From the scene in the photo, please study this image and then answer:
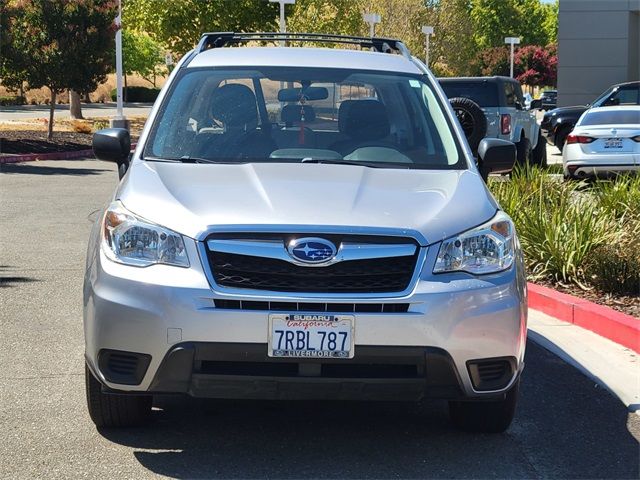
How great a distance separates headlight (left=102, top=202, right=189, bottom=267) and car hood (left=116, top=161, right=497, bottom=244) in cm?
5

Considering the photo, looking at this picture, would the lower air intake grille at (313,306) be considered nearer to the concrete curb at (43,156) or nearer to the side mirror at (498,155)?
the side mirror at (498,155)

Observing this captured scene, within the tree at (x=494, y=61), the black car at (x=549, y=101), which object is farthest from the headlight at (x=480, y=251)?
the tree at (x=494, y=61)

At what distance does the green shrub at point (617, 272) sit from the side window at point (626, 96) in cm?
1562

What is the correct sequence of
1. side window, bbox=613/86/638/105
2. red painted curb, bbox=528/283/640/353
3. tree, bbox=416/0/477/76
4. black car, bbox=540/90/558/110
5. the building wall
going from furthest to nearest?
tree, bbox=416/0/477/76, black car, bbox=540/90/558/110, the building wall, side window, bbox=613/86/638/105, red painted curb, bbox=528/283/640/353

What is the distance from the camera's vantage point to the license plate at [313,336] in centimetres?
451

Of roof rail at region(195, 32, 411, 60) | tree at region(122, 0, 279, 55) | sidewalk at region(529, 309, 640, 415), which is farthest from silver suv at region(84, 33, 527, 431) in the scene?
tree at region(122, 0, 279, 55)

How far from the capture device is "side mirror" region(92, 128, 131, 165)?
601 cm

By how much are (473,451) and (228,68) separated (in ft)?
8.50

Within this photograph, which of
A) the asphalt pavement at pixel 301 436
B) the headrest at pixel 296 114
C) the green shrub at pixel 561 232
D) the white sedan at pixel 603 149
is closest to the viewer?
the asphalt pavement at pixel 301 436

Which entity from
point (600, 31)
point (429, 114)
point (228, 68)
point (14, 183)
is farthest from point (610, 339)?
point (600, 31)

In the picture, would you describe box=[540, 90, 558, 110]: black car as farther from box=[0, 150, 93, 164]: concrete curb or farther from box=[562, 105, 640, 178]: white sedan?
box=[562, 105, 640, 178]: white sedan

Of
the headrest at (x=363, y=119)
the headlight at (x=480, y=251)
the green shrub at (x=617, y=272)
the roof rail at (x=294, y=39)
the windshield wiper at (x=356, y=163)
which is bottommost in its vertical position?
the green shrub at (x=617, y=272)

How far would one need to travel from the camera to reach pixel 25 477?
182 inches

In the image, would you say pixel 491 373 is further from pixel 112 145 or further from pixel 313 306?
pixel 112 145
